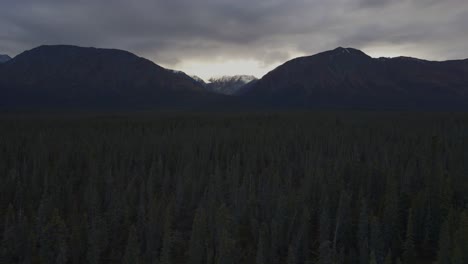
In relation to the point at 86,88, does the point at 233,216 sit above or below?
below

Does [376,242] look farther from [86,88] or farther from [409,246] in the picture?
[86,88]

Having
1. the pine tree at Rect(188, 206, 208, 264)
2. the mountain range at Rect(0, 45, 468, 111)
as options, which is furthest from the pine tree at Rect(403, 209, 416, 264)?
the mountain range at Rect(0, 45, 468, 111)

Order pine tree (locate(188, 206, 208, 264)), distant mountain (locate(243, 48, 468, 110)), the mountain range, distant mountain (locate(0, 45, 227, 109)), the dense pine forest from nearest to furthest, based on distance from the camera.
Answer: pine tree (locate(188, 206, 208, 264))
the dense pine forest
distant mountain (locate(0, 45, 227, 109))
the mountain range
distant mountain (locate(243, 48, 468, 110))

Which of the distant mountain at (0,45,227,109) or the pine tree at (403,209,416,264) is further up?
the distant mountain at (0,45,227,109)

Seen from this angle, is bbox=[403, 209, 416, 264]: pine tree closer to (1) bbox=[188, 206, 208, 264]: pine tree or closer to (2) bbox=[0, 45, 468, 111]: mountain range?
(1) bbox=[188, 206, 208, 264]: pine tree

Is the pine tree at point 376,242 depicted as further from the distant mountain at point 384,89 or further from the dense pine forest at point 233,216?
the distant mountain at point 384,89

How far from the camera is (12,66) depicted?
630 feet

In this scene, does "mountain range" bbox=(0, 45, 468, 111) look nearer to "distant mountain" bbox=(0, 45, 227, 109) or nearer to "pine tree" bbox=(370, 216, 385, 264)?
"distant mountain" bbox=(0, 45, 227, 109)

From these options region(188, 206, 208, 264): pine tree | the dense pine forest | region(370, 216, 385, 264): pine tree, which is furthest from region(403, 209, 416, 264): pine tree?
region(188, 206, 208, 264): pine tree

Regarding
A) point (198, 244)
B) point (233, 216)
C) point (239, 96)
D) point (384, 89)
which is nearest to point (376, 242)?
point (198, 244)

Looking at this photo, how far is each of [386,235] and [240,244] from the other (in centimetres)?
518

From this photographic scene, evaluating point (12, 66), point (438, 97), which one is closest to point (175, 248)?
point (438, 97)

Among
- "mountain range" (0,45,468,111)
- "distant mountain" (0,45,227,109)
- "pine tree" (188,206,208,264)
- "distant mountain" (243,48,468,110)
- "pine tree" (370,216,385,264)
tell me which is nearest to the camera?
"pine tree" (370,216,385,264)

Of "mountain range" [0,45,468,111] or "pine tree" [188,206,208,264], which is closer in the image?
"pine tree" [188,206,208,264]
